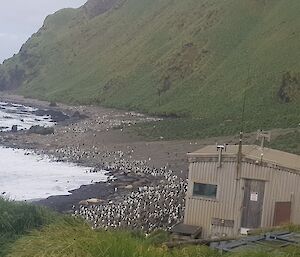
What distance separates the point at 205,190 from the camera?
20.9 meters

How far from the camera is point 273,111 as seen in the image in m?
77.6

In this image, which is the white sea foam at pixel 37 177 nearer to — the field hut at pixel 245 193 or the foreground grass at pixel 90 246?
the field hut at pixel 245 193

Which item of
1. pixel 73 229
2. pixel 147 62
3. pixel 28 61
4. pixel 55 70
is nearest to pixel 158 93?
pixel 147 62

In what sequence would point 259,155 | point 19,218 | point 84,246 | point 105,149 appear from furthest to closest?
point 105,149
point 259,155
point 19,218
point 84,246

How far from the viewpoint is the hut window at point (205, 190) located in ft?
68.2

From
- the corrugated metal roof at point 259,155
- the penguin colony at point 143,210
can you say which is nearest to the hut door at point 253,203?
the corrugated metal roof at point 259,155

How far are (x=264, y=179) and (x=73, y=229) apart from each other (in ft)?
40.5

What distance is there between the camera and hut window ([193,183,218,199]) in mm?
20788

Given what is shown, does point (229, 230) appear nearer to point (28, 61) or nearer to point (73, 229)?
point (73, 229)

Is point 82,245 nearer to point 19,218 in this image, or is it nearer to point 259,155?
point 19,218

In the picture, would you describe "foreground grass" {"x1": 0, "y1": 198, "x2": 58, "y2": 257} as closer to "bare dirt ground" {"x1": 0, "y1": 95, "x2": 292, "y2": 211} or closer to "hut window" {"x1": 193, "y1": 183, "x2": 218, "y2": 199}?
"hut window" {"x1": 193, "y1": 183, "x2": 218, "y2": 199}

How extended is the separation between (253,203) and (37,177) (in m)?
28.4

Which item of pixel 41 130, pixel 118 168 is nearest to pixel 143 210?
pixel 118 168

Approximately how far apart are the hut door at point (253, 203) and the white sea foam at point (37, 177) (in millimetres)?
19481
